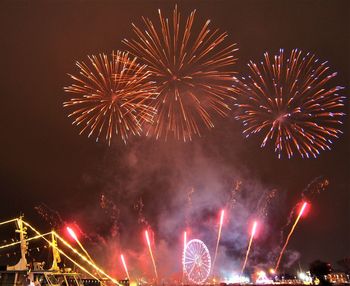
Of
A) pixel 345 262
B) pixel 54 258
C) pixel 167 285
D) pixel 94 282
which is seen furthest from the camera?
pixel 345 262

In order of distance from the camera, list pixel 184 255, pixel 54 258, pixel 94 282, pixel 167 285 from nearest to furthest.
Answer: pixel 54 258
pixel 94 282
pixel 184 255
pixel 167 285

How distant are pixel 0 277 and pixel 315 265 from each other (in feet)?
94.6

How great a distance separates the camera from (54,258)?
42.3 meters

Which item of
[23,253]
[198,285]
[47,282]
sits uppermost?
[23,253]

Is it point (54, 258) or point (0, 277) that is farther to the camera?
point (54, 258)

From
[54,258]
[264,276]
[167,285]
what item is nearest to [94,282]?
[54,258]

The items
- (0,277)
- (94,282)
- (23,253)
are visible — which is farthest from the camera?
(94,282)

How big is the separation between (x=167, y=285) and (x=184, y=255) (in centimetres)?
5091

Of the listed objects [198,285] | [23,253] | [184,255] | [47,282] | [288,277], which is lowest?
[288,277]

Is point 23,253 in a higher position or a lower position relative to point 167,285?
higher

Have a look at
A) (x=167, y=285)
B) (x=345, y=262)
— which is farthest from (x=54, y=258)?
(x=345, y=262)

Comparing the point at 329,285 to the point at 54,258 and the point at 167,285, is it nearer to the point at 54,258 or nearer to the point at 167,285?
the point at 54,258

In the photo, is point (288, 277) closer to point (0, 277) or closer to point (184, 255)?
point (184, 255)

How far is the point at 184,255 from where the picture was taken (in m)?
81.1
